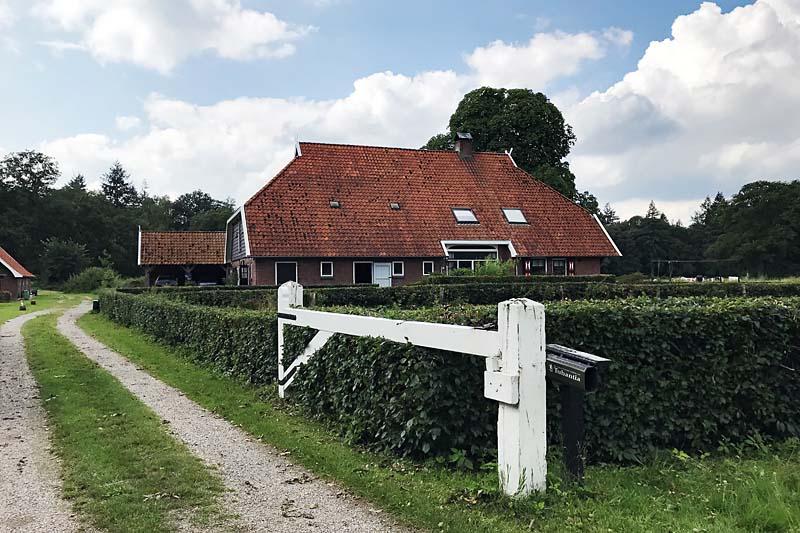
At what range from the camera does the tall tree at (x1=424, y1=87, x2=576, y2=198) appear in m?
45.4

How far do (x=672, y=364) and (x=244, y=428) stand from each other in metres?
4.68

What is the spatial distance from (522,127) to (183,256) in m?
25.9

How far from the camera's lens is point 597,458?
549 cm

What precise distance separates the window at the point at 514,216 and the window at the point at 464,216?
2076 mm

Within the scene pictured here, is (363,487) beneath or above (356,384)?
beneath

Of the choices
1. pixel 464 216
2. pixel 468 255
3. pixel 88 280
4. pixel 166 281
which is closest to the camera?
pixel 468 255

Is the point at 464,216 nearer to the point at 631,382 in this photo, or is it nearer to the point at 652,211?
the point at 631,382

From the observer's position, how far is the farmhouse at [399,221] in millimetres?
30156

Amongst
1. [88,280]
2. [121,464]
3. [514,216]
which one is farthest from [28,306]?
[121,464]

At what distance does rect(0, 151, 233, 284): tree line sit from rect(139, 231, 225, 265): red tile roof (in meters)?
34.1

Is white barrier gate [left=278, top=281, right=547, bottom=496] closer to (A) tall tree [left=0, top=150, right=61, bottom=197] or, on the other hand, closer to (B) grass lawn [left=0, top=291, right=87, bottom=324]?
(B) grass lawn [left=0, top=291, right=87, bottom=324]

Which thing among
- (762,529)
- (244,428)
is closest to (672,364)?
(762,529)

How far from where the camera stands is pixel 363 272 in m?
31.4

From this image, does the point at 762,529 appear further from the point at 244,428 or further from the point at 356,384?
the point at 244,428
